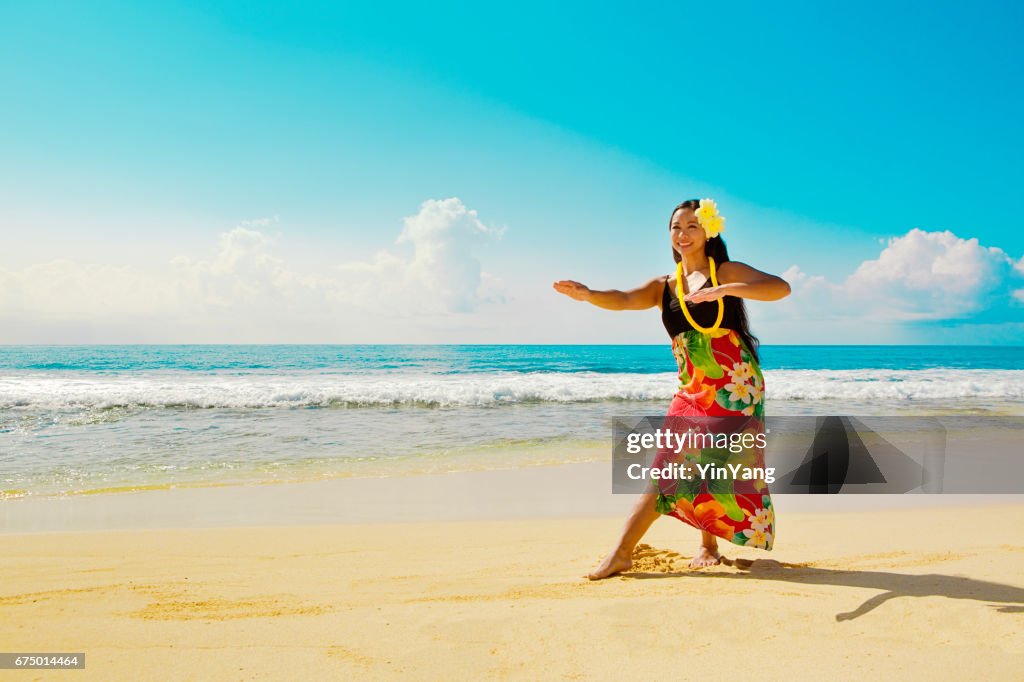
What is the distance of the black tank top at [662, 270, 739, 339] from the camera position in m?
3.24

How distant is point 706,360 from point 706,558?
123cm

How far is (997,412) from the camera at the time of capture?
46.6 ft

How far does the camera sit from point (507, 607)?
3.01 meters

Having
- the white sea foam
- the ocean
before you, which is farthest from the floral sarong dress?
the white sea foam

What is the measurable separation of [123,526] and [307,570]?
94.1 inches

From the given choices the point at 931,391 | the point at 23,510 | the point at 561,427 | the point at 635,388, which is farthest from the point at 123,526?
the point at 931,391

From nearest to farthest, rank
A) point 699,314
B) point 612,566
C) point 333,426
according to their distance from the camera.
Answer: point 699,314 → point 612,566 → point 333,426

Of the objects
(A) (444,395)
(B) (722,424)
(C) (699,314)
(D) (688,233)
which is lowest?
(A) (444,395)

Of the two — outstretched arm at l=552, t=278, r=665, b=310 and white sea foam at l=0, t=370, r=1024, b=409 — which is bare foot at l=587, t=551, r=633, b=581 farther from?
white sea foam at l=0, t=370, r=1024, b=409

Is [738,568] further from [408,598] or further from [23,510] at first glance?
[23,510]

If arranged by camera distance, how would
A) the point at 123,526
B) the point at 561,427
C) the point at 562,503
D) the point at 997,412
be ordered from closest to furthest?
the point at 123,526, the point at 562,503, the point at 561,427, the point at 997,412

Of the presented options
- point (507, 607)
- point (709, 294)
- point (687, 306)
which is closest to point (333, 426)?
point (507, 607)

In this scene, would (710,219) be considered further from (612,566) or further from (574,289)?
(612,566)

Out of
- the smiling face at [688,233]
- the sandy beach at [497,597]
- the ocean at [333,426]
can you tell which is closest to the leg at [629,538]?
the sandy beach at [497,597]
